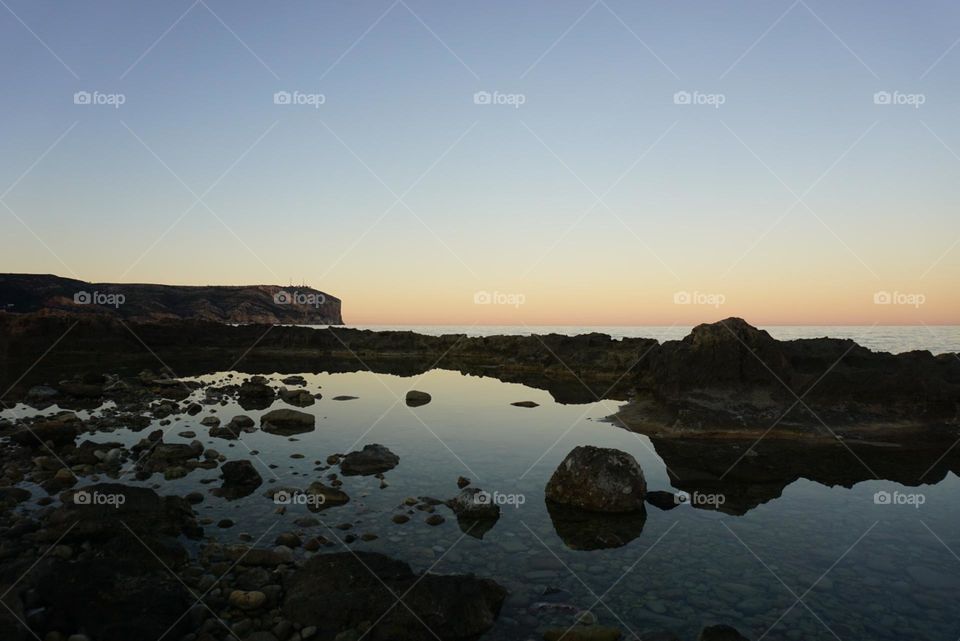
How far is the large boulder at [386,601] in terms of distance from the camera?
707 centimetres

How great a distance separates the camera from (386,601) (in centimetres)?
755

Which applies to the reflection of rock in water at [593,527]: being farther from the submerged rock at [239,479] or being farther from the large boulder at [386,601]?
the submerged rock at [239,479]

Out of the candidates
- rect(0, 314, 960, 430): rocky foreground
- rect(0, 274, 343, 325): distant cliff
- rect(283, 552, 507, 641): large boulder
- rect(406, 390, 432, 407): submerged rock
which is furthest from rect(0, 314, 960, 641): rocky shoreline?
rect(0, 274, 343, 325): distant cliff

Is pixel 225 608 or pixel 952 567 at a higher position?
pixel 225 608

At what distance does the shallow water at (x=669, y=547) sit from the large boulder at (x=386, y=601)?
503 millimetres

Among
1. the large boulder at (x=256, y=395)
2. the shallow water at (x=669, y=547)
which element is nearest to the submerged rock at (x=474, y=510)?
the shallow water at (x=669, y=547)

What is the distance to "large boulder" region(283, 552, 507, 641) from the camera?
7074 millimetres

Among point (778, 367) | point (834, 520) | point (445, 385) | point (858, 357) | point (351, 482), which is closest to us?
point (834, 520)

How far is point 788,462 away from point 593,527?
971 centimetres

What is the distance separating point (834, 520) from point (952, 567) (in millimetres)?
2449

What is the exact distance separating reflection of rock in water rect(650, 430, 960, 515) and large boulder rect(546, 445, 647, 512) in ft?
6.50

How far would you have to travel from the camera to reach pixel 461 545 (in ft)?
33.6

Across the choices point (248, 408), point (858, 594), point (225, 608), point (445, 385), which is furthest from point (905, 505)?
point (445, 385)

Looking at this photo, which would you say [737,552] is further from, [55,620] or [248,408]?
[248,408]
